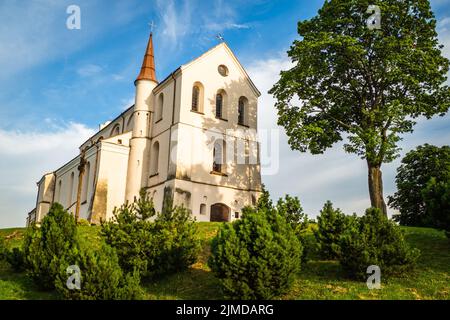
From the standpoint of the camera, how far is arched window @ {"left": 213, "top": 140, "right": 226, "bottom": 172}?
3347cm

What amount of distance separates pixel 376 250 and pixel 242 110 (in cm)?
2461

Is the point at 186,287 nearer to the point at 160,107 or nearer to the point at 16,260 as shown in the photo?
the point at 16,260

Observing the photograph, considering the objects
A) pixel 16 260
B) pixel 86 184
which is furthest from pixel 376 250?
pixel 86 184

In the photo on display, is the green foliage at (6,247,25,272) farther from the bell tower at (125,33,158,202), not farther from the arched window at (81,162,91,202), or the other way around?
the arched window at (81,162,91,202)

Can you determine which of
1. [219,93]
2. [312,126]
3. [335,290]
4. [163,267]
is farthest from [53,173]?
[335,290]

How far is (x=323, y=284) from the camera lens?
41.9 ft

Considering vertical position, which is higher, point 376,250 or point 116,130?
point 116,130

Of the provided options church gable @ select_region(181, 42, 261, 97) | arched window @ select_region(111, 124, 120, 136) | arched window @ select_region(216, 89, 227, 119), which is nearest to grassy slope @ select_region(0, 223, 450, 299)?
arched window @ select_region(216, 89, 227, 119)

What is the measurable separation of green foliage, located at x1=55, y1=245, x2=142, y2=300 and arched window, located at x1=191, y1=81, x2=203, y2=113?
75.4 ft

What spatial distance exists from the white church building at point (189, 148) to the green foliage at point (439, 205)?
18.1 metres

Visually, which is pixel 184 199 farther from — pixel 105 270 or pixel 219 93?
pixel 105 270

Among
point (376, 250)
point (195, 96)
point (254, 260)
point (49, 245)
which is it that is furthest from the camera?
point (195, 96)

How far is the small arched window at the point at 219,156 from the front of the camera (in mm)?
33469

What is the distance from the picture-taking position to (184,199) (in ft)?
99.1
